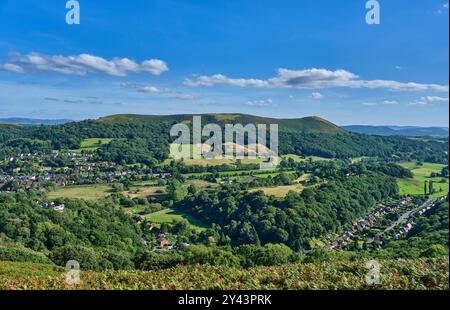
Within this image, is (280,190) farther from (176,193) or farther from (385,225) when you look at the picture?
(385,225)

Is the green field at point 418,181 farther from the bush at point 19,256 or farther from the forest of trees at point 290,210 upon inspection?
the bush at point 19,256

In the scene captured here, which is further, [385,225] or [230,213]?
[230,213]

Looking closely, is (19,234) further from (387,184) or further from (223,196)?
(387,184)

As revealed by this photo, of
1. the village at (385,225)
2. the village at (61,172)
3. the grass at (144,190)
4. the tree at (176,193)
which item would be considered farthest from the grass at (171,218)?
the village at (61,172)

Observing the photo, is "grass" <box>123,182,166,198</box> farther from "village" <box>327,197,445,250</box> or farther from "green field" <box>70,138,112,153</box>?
"green field" <box>70,138,112,153</box>

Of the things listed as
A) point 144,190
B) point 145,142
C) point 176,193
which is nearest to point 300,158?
point 176,193

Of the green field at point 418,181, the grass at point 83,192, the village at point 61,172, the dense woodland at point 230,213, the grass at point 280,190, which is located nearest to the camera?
the dense woodland at point 230,213

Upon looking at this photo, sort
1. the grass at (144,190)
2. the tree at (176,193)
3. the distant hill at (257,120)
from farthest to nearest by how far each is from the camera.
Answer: the distant hill at (257,120), the grass at (144,190), the tree at (176,193)
